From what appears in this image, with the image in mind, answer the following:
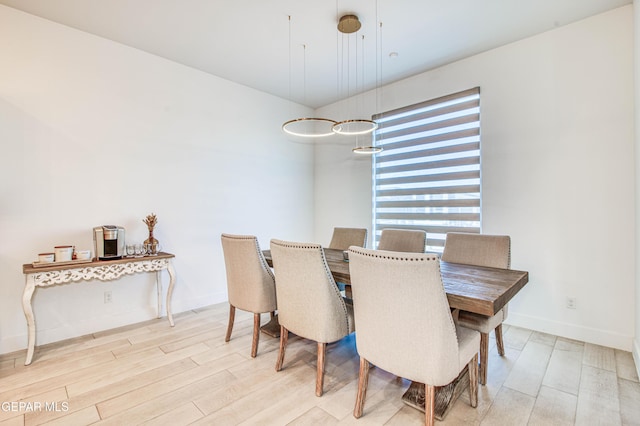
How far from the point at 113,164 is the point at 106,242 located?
0.82 m

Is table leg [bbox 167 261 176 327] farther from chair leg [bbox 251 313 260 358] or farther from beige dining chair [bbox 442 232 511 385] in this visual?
beige dining chair [bbox 442 232 511 385]

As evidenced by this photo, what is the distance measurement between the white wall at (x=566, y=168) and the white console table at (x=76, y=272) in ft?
11.2

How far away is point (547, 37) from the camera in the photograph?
2.80 m

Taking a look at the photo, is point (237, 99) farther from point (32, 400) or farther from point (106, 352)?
point (32, 400)

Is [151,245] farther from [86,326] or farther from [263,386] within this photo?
[263,386]

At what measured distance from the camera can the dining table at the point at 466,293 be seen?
1.46 meters

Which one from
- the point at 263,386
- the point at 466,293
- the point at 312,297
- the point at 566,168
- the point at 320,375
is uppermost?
the point at 566,168

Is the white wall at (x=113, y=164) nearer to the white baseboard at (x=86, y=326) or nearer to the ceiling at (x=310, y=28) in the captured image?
the white baseboard at (x=86, y=326)

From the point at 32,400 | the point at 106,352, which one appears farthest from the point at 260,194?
the point at 32,400

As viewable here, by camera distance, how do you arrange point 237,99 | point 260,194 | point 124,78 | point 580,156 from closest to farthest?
point 580,156 → point 124,78 → point 237,99 → point 260,194

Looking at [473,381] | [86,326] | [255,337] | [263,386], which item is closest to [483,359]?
[473,381]

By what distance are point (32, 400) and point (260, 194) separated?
9.65ft

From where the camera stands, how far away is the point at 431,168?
355 centimetres

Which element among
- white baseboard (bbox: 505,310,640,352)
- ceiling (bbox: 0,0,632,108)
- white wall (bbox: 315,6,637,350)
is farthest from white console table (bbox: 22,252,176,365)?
white baseboard (bbox: 505,310,640,352)
